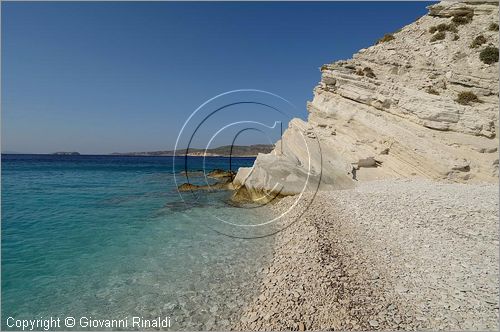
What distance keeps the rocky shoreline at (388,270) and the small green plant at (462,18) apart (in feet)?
70.7

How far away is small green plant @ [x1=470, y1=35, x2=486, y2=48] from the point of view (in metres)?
23.4

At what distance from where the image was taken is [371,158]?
21.0 m

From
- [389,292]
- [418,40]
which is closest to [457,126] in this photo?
[418,40]

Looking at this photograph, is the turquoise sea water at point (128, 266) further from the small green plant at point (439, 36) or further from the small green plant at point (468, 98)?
the small green plant at point (439, 36)

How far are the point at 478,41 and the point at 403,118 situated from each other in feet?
36.7

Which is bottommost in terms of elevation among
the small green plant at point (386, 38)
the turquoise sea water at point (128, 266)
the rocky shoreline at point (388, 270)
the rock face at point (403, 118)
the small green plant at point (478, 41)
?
the turquoise sea water at point (128, 266)

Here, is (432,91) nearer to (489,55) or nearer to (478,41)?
(489,55)

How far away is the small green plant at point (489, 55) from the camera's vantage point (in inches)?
851

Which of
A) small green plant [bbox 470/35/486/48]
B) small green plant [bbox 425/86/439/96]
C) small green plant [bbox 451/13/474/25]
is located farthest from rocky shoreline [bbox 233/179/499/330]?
small green plant [bbox 451/13/474/25]

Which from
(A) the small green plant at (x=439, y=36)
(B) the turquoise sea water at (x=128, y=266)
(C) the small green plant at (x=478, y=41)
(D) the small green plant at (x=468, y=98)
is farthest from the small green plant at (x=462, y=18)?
(B) the turquoise sea water at (x=128, y=266)

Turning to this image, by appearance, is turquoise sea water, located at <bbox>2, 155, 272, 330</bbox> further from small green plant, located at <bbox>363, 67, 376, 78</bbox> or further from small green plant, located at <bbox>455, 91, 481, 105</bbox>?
small green plant, located at <bbox>455, 91, 481, 105</bbox>

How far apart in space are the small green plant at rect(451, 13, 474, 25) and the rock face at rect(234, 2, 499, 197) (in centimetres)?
8

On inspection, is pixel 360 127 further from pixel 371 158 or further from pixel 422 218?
pixel 422 218

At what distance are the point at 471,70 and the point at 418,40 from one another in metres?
7.24
